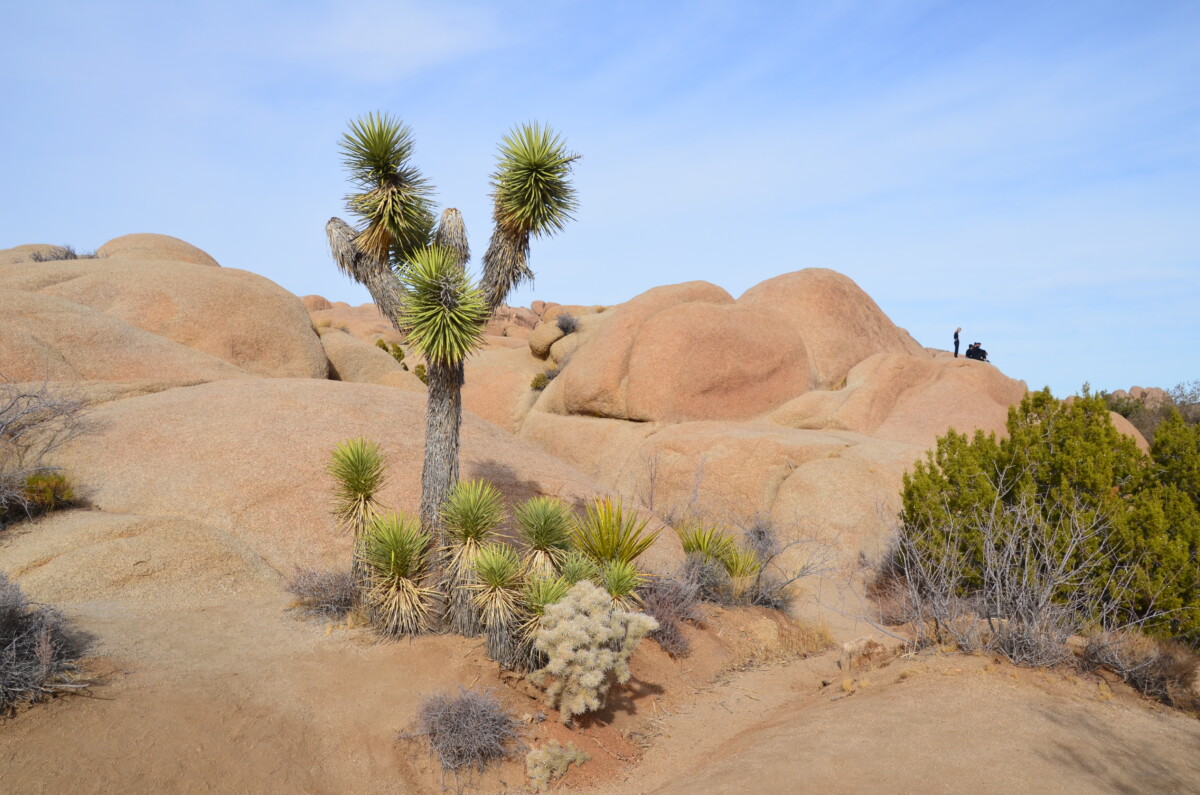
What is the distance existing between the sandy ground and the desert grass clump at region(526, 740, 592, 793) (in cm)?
12

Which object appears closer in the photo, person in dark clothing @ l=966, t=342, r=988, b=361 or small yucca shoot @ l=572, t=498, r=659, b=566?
small yucca shoot @ l=572, t=498, r=659, b=566

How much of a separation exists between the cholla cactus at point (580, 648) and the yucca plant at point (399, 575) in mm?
1652

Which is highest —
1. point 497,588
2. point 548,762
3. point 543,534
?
point 543,534

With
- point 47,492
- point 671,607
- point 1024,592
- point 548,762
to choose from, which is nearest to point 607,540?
point 671,607

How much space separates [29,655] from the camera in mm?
7055

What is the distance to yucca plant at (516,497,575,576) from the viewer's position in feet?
30.5

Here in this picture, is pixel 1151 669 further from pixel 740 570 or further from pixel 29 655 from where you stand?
pixel 29 655

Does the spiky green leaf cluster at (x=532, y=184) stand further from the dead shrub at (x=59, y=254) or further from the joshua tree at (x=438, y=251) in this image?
the dead shrub at (x=59, y=254)

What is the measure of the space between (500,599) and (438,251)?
4232 mm

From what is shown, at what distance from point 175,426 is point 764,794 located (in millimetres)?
12369

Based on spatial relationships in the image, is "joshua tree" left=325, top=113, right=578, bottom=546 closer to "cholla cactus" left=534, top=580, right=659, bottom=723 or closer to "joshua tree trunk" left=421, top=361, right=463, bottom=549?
"joshua tree trunk" left=421, top=361, right=463, bottom=549

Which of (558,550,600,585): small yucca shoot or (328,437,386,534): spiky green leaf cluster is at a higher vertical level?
(328,437,386,534): spiky green leaf cluster

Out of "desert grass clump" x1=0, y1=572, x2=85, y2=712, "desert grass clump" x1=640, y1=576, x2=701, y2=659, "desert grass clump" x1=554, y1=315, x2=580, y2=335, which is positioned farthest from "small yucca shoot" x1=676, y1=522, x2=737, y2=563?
"desert grass clump" x1=554, y1=315, x2=580, y2=335

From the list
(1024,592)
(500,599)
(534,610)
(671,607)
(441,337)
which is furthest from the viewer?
(671,607)
